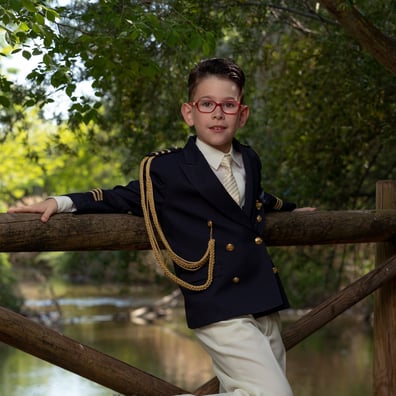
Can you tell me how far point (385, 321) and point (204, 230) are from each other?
1.45 metres

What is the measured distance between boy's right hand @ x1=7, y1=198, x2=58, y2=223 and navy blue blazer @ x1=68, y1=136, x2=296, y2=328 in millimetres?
89

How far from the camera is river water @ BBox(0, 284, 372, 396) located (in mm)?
12133

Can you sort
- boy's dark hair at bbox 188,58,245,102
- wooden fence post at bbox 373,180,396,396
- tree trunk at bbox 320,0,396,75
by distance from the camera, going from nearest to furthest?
boy's dark hair at bbox 188,58,245,102
wooden fence post at bbox 373,180,396,396
tree trunk at bbox 320,0,396,75

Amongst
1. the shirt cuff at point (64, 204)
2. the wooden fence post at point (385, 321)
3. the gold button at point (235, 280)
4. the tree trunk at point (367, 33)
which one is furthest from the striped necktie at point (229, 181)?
the tree trunk at point (367, 33)

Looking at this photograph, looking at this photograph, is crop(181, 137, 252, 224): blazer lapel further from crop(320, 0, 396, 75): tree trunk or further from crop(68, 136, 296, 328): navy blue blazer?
crop(320, 0, 396, 75): tree trunk

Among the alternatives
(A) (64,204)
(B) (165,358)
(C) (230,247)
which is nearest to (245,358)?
(C) (230,247)

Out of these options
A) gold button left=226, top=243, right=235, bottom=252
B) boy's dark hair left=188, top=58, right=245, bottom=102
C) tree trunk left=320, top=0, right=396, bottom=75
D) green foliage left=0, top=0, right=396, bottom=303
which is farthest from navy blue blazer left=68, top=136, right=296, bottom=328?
green foliage left=0, top=0, right=396, bottom=303

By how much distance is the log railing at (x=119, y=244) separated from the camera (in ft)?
8.57

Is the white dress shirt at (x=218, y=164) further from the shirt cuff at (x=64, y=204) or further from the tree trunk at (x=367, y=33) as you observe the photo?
the tree trunk at (x=367, y=33)

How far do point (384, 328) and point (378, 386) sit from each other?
0.27 metres

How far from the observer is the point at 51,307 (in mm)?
19219

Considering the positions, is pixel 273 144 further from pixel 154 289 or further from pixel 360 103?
pixel 154 289

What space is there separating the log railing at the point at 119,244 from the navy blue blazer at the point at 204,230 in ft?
0.27

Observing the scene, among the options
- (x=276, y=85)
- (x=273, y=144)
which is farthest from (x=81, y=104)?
(x=273, y=144)
